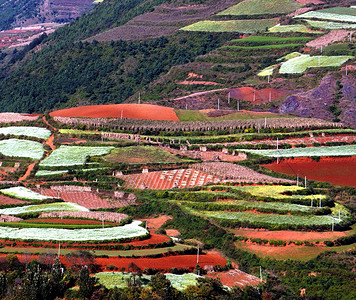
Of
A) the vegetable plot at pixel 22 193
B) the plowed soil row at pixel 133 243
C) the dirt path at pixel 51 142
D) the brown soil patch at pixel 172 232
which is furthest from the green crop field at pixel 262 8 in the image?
the plowed soil row at pixel 133 243

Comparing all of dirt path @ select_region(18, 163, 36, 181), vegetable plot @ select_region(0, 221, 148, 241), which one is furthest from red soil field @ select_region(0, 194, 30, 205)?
vegetable plot @ select_region(0, 221, 148, 241)

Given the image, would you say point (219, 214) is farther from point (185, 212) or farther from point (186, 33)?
point (186, 33)

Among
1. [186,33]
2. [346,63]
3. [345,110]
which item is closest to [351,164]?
[345,110]

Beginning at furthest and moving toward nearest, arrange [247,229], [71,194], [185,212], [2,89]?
[2,89] → [71,194] → [185,212] → [247,229]

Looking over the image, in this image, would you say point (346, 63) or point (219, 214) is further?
point (346, 63)

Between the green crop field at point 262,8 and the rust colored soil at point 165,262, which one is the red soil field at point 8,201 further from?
the green crop field at point 262,8

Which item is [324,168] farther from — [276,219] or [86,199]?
[86,199]
